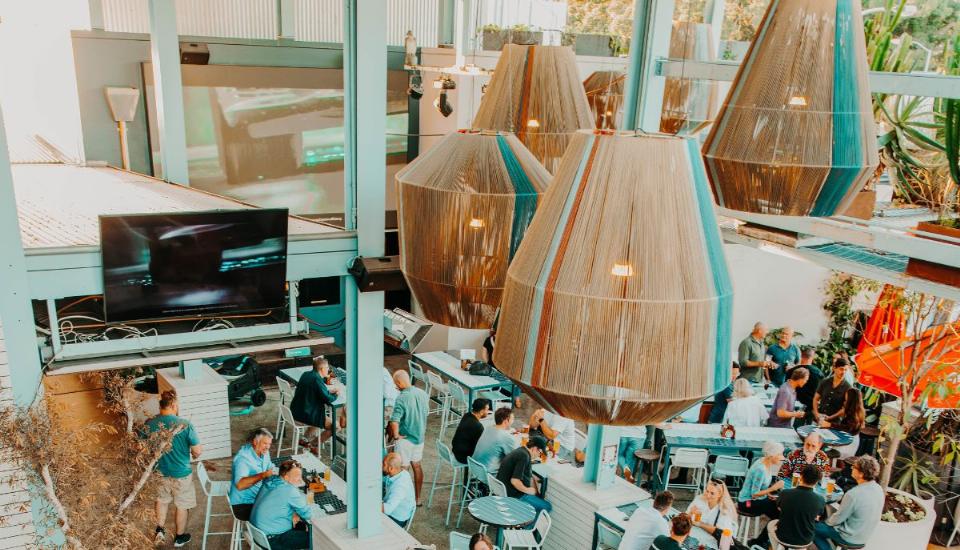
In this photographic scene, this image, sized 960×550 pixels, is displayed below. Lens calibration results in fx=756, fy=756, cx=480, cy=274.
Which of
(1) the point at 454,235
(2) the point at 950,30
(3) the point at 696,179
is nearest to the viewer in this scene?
(3) the point at 696,179

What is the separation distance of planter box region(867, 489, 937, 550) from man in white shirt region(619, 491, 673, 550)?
228cm

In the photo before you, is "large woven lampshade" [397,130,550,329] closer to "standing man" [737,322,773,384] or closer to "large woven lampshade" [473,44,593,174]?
"large woven lampshade" [473,44,593,174]

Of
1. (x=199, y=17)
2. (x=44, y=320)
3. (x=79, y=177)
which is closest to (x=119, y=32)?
(x=199, y=17)

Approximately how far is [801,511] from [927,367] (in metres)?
1.69

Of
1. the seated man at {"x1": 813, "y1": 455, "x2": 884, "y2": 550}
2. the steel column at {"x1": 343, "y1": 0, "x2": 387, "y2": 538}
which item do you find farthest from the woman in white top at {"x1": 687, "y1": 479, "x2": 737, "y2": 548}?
the steel column at {"x1": 343, "y1": 0, "x2": 387, "y2": 538}

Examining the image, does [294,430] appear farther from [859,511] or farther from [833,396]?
[833,396]

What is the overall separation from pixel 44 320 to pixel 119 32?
6140 mm

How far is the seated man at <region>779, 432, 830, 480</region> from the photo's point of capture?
23.9 ft

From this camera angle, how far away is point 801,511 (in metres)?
6.34

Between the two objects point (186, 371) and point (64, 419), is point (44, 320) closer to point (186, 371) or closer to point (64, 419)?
point (64, 419)

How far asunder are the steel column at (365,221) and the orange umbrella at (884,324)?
4893 mm

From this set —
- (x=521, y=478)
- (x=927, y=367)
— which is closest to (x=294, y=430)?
(x=521, y=478)

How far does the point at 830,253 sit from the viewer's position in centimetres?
587

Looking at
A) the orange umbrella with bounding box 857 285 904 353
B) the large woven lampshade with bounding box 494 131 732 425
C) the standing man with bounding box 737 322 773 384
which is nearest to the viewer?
the large woven lampshade with bounding box 494 131 732 425
